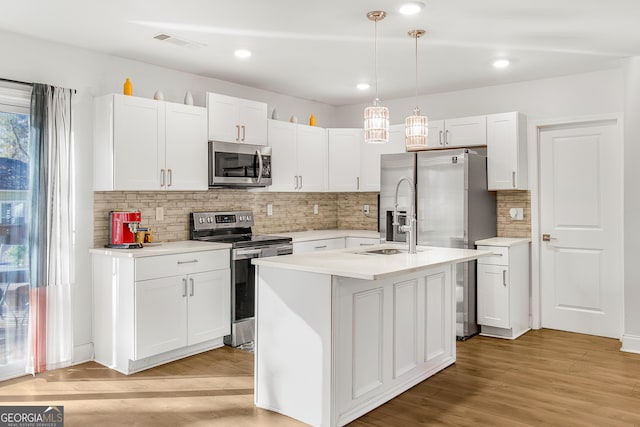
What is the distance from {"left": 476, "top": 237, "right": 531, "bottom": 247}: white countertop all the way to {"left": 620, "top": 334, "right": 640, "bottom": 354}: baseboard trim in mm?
1211

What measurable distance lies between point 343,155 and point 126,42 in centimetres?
285

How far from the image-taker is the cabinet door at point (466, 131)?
514 centimetres

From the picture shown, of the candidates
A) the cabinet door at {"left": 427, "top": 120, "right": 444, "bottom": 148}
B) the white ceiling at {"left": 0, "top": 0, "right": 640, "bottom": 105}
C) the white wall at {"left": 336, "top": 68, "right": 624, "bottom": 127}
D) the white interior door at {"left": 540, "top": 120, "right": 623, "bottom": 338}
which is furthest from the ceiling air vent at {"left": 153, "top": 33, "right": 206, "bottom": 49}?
the white interior door at {"left": 540, "top": 120, "right": 623, "bottom": 338}

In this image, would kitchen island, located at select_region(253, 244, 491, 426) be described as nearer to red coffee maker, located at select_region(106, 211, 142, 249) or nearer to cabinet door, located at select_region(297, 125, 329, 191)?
red coffee maker, located at select_region(106, 211, 142, 249)

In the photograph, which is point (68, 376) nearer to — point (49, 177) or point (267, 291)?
point (49, 177)

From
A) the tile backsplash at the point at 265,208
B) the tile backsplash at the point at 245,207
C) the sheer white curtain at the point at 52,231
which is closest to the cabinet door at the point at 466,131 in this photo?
the tile backsplash at the point at 265,208

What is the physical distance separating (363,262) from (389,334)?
0.55m

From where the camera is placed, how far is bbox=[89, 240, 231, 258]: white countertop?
3.82 metres

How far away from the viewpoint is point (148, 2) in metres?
3.12

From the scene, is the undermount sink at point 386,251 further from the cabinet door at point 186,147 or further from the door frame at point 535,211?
the door frame at point 535,211

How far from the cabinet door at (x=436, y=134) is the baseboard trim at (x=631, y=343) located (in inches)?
98.0

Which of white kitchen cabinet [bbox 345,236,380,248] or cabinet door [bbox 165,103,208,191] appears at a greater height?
cabinet door [bbox 165,103,208,191]

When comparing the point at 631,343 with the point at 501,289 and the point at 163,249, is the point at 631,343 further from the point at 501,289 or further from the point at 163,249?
the point at 163,249

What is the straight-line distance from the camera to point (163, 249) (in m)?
4.01
